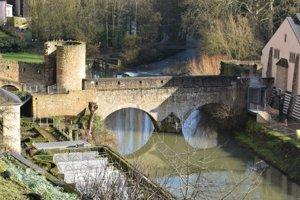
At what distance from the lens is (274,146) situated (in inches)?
1226

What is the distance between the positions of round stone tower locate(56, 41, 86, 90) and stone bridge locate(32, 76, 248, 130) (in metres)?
0.55

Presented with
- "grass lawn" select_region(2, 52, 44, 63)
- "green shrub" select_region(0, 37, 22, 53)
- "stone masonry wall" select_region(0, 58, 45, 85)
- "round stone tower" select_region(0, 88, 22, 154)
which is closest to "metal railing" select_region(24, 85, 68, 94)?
"stone masonry wall" select_region(0, 58, 45, 85)

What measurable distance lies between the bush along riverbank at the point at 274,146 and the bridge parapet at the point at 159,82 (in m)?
2.76

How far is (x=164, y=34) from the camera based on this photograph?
64.7m

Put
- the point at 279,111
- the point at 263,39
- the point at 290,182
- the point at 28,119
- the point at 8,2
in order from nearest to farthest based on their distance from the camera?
the point at 290,182, the point at 28,119, the point at 279,111, the point at 263,39, the point at 8,2

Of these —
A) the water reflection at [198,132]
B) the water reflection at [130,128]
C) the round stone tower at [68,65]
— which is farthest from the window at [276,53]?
the round stone tower at [68,65]

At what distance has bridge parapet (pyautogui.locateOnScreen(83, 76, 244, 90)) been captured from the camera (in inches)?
1332

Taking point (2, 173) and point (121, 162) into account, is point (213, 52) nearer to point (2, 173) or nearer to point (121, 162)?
point (121, 162)

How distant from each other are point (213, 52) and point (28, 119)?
18.2m

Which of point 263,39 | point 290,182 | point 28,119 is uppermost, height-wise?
point 263,39

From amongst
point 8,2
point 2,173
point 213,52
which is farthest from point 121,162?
point 8,2

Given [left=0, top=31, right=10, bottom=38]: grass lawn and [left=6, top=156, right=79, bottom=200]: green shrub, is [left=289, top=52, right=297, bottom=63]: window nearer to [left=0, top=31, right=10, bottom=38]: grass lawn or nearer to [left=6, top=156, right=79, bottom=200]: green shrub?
[left=6, top=156, right=79, bottom=200]: green shrub

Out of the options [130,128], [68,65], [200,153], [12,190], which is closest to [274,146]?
[200,153]

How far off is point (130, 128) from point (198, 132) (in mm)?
3794
